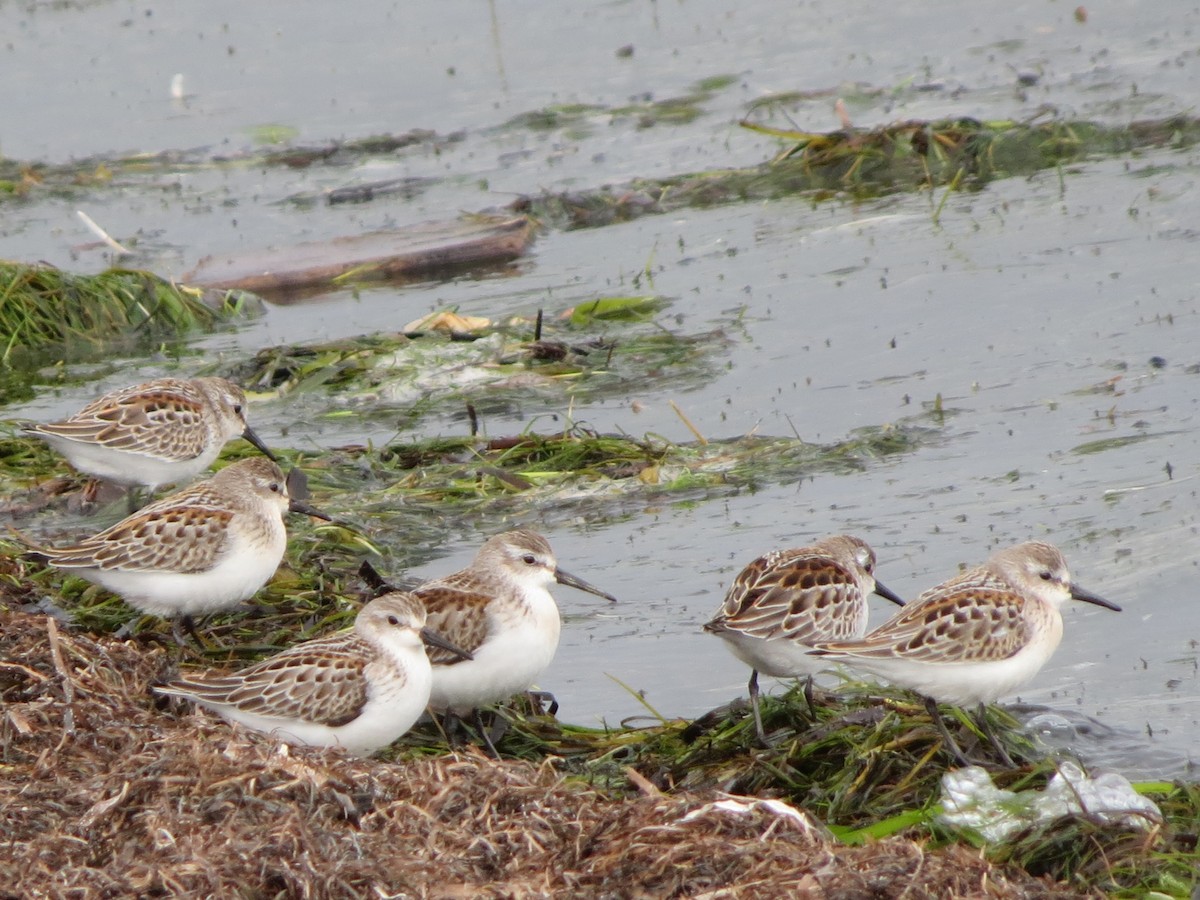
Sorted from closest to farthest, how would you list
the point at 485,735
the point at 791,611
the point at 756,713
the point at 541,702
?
1. the point at 756,713
2. the point at 791,611
3. the point at 485,735
4. the point at 541,702

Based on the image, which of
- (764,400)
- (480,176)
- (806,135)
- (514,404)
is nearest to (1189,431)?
(764,400)

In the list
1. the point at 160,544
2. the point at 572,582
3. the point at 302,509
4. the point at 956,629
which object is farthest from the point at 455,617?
the point at 956,629

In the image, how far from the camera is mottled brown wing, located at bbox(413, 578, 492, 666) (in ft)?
21.5

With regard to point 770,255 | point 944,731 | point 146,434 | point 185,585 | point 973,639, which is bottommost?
point 770,255

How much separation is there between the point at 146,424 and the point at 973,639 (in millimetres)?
4121

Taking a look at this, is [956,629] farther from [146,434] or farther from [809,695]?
[146,434]

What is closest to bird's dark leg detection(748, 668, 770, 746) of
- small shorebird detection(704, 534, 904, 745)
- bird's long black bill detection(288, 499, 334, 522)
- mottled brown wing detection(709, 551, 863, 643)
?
small shorebird detection(704, 534, 904, 745)

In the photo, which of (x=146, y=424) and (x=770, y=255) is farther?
(x=770, y=255)

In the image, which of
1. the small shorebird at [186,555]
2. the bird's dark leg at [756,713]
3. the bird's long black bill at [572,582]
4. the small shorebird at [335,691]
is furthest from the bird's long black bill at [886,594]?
the small shorebird at [186,555]

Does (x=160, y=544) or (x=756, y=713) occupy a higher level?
(x=160, y=544)

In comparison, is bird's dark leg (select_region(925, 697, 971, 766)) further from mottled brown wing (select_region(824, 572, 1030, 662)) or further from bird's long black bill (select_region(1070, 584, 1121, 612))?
bird's long black bill (select_region(1070, 584, 1121, 612))

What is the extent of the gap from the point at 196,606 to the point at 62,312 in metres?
5.69

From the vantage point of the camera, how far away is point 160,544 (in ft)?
23.2

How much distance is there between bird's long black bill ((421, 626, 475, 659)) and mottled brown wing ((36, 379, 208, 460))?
253cm
